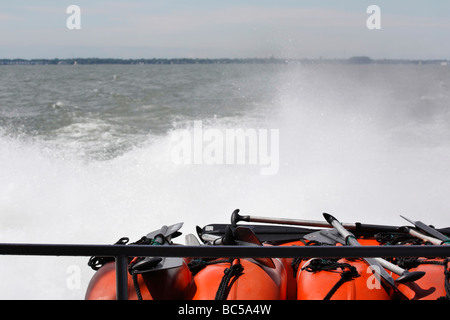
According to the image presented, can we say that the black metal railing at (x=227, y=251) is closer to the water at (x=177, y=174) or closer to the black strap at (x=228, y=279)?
the black strap at (x=228, y=279)

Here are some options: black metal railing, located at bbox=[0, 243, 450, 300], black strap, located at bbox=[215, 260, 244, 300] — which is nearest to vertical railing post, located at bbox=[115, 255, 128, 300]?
black metal railing, located at bbox=[0, 243, 450, 300]

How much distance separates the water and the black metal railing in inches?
95.7

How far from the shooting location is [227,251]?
1321mm

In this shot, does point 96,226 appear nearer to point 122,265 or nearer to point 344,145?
point 122,265

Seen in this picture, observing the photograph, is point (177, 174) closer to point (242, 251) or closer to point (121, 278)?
point (121, 278)

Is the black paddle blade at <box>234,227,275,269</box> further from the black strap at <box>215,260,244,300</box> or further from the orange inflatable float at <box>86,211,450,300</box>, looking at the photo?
the black strap at <box>215,260,244,300</box>

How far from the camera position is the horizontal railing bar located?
1284 mm

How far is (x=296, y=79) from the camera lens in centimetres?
1934

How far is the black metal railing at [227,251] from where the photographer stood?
1.29 m

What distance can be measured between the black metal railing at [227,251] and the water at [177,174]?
7.97 feet

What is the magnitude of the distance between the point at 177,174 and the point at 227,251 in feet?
20.2

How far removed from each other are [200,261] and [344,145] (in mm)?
7041

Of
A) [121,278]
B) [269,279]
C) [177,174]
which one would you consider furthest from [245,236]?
[177,174]

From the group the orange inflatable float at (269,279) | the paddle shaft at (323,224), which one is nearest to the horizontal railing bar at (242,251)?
the orange inflatable float at (269,279)
